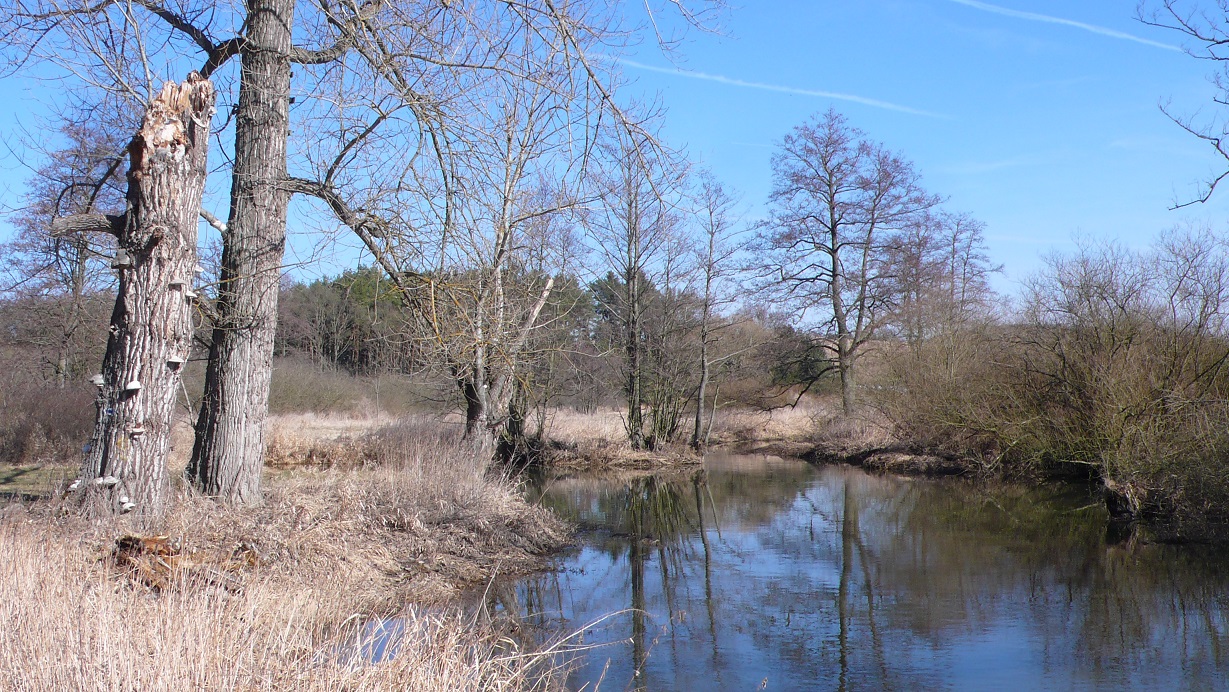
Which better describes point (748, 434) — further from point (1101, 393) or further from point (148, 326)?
point (148, 326)

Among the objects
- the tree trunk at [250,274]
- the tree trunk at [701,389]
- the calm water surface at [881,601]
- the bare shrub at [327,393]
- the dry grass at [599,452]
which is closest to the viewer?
the calm water surface at [881,601]

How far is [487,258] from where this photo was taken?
38.9ft

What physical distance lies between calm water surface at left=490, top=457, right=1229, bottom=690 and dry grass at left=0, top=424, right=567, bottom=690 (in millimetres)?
1144

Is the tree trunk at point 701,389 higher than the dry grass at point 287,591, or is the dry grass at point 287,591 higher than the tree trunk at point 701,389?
the tree trunk at point 701,389

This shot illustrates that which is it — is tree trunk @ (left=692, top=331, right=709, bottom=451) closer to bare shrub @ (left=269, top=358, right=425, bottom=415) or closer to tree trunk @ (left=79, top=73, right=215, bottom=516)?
bare shrub @ (left=269, top=358, right=425, bottom=415)

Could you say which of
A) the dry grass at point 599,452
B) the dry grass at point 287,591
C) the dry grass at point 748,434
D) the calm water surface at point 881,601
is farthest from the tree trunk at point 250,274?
the dry grass at point 748,434

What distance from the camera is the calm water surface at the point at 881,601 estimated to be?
7402mm

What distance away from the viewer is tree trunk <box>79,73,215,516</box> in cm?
750

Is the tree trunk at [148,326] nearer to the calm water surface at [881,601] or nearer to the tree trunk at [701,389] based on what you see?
the calm water surface at [881,601]

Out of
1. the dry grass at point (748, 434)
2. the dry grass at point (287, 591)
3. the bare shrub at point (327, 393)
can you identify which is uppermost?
the bare shrub at point (327, 393)

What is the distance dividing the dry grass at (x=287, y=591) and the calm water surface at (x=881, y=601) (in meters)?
1.14

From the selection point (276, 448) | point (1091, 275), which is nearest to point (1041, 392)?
point (1091, 275)

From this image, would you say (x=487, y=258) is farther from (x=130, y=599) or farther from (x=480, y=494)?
(x=130, y=599)

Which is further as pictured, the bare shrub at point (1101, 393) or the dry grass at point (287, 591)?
the bare shrub at point (1101, 393)
